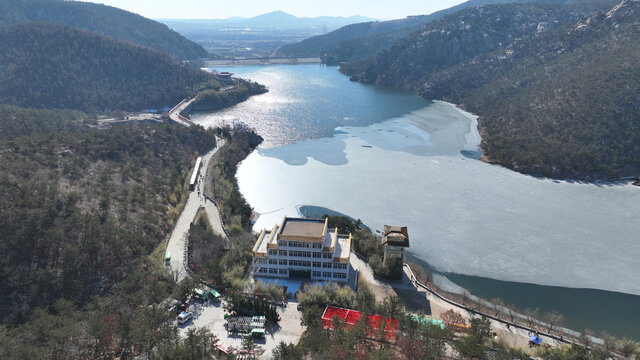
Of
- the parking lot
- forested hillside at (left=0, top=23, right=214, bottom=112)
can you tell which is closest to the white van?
the parking lot

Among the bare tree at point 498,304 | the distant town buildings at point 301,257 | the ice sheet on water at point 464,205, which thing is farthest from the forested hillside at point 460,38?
the distant town buildings at point 301,257

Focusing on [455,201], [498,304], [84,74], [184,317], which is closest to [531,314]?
[498,304]

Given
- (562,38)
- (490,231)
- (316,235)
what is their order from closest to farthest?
1. (316,235)
2. (490,231)
3. (562,38)

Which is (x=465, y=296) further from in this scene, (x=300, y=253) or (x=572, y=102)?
(x=572, y=102)

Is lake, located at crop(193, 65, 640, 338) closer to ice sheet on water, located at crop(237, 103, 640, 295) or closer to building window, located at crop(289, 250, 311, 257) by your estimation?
ice sheet on water, located at crop(237, 103, 640, 295)

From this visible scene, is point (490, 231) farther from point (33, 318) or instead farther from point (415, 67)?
point (415, 67)

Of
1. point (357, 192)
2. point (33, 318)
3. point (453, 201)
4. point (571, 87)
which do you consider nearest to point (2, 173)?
point (33, 318)
